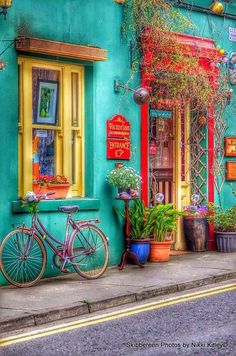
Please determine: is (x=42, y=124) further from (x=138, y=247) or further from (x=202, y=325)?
(x=202, y=325)

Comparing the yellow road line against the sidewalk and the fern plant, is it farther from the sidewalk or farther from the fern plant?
the fern plant

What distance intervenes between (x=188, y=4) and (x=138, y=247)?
4744 millimetres

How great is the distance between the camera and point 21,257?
437 inches

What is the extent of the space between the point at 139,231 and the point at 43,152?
213 cm

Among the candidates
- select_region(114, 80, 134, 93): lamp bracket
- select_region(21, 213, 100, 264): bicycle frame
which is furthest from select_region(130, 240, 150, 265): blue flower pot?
select_region(114, 80, 134, 93): lamp bracket

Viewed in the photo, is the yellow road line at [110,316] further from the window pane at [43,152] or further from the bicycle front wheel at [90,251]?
the window pane at [43,152]

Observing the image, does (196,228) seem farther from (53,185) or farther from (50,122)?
(50,122)

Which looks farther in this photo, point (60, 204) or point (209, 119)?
point (209, 119)

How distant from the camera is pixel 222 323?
8570 millimetres

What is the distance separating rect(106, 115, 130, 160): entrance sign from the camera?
42.5ft

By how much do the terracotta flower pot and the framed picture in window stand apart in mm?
2720

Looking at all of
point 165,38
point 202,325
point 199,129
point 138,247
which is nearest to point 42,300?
point 202,325

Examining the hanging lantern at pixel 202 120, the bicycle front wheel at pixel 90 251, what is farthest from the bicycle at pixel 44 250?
the hanging lantern at pixel 202 120

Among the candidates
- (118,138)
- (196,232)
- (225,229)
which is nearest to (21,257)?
(118,138)
